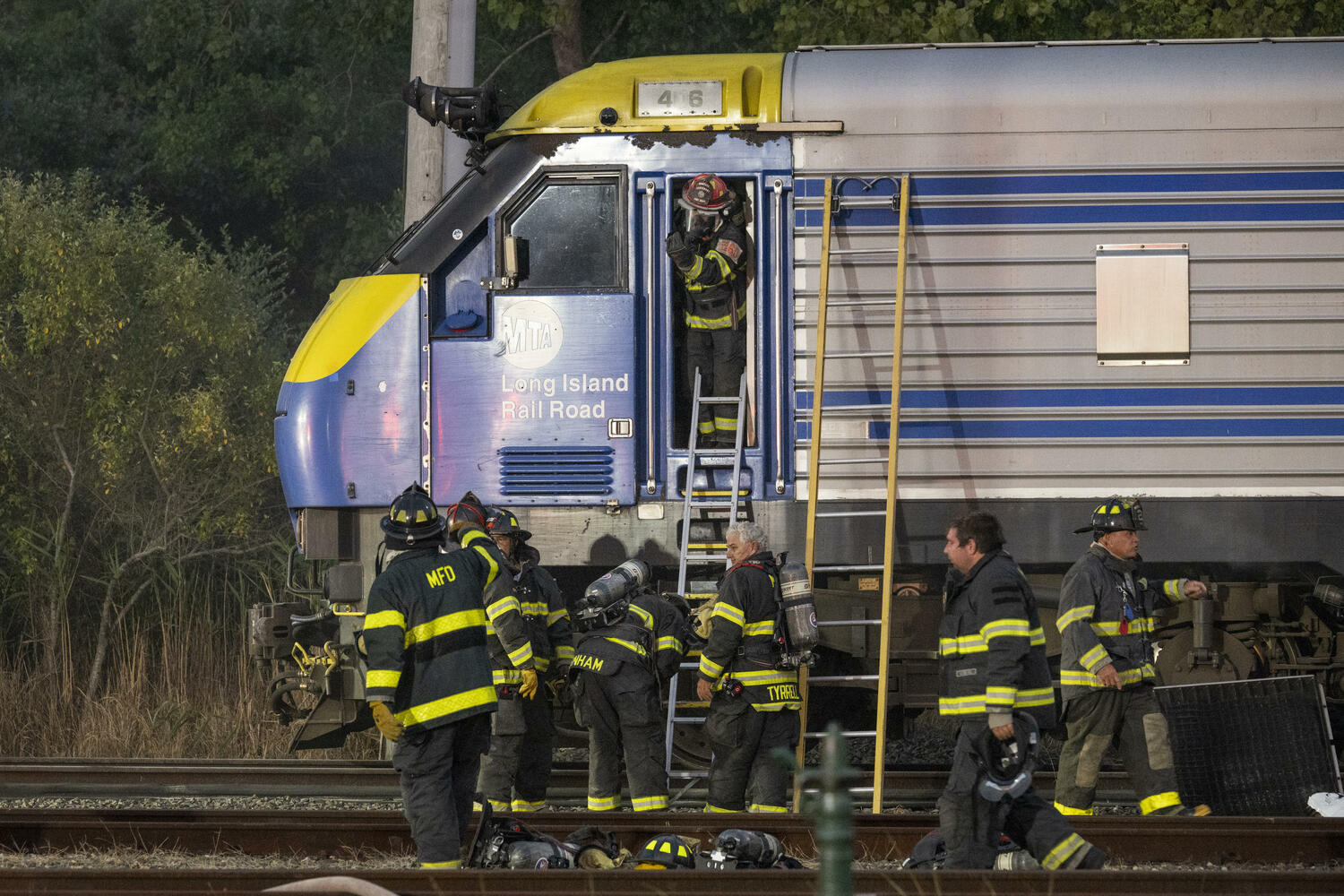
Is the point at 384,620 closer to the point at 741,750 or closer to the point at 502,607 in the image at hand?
the point at 502,607

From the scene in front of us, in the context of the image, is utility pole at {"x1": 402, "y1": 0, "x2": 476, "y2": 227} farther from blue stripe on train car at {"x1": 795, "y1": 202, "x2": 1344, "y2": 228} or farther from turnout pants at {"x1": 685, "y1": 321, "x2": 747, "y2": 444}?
blue stripe on train car at {"x1": 795, "y1": 202, "x2": 1344, "y2": 228}

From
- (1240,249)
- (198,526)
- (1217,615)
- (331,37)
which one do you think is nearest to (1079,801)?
(1217,615)

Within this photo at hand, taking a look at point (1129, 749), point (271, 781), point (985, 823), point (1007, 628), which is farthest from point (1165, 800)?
point (271, 781)

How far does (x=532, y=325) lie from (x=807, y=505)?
1.87 meters

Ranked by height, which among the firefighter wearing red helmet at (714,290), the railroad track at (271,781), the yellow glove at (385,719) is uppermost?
the firefighter wearing red helmet at (714,290)

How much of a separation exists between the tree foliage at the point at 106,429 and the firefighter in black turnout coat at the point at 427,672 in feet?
24.2

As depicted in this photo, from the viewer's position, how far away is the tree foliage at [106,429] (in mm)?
13680

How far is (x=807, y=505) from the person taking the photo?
9.21m

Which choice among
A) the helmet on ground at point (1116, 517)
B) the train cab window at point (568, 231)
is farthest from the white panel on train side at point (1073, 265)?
the train cab window at point (568, 231)

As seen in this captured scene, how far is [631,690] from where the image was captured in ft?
27.3

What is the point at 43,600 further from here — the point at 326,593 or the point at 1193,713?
the point at 1193,713

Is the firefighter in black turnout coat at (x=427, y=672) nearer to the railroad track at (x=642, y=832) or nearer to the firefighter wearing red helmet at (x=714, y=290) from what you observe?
the railroad track at (x=642, y=832)

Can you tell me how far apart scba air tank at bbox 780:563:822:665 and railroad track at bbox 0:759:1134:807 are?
1.61 metres

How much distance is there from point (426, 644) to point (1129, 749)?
3611mm
